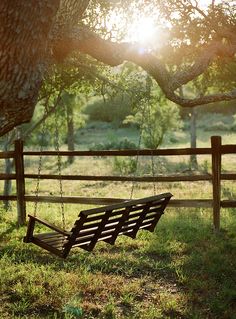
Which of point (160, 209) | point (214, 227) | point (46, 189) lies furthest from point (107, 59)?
point (46, 189)

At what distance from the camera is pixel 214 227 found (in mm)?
8914

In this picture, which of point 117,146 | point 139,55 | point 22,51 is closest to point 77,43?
point 139,55

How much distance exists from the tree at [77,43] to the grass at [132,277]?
242cm

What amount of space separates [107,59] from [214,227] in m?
4.21

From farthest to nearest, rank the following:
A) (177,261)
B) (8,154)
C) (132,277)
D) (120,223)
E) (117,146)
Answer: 1. (117,146)
2. (8,154)
3. (177,261)
4. (132,277)
5. (120,223)

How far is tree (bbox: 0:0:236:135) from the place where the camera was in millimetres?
4262

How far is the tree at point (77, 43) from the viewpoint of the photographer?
426 cm

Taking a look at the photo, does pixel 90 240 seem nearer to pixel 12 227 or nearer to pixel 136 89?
pixel 12 227

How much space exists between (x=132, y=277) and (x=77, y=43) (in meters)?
3.61

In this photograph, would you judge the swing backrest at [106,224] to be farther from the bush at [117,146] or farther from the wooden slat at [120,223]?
the bush at [117,146]

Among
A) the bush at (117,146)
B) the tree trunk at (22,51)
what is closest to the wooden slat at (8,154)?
the tree trunk at (22,51)

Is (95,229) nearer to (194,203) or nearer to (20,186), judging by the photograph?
(194,203)

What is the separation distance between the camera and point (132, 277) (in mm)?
6617

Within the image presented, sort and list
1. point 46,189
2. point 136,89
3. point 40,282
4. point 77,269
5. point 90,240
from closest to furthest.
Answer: point 90,240, point 40,282, point 77,269, point 136,89, point 46,189
